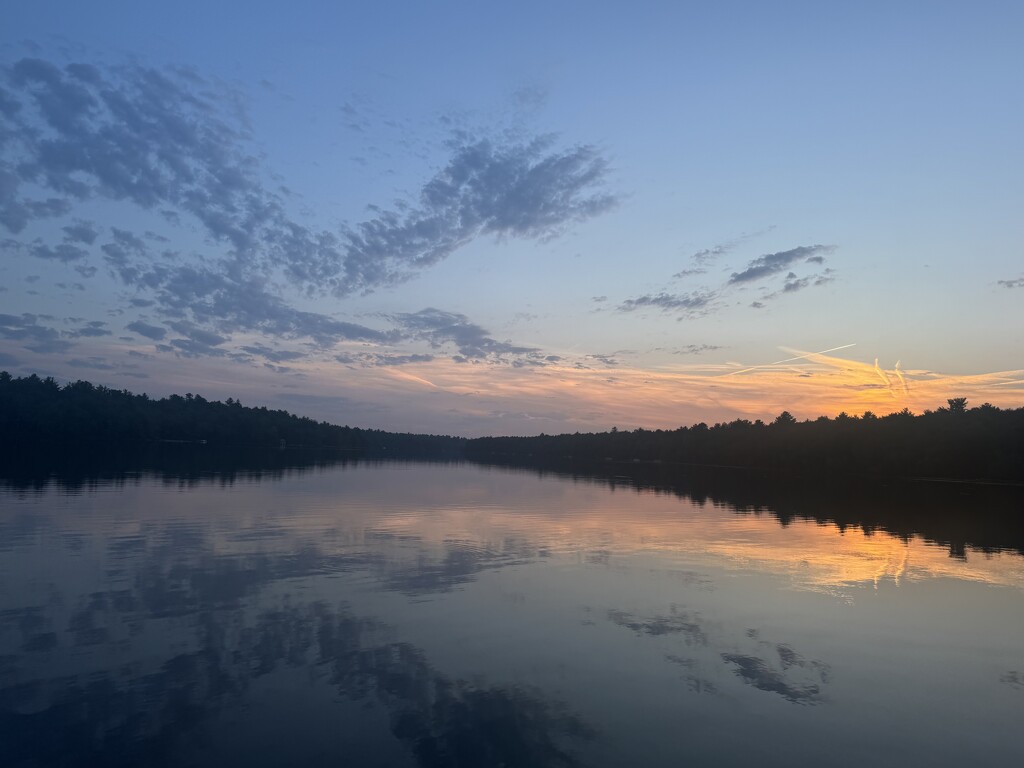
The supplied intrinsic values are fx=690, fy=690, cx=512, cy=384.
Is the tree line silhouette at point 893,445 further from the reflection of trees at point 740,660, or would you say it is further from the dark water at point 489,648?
the reflection of trees at point 740,660

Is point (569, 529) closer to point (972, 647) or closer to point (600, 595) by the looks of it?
point (600, 595)

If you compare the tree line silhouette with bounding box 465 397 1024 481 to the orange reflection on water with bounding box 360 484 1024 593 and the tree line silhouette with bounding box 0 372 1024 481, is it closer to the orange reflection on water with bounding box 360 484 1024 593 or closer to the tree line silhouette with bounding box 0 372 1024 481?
the tree line silhouette with bounding box 0 372 1024 481

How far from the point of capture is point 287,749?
27.5 ft

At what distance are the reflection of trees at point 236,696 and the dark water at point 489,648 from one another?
0.04 m

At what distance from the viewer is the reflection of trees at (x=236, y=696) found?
836 cm

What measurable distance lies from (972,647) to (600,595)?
7.90 metres

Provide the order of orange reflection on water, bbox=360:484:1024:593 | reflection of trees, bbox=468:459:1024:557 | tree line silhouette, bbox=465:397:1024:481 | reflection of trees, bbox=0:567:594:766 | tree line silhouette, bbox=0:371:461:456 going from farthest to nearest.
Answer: tree line silhouette, bbox=0:371:461:456 < tree line silhouette, bbox=465:397:1024:481 < reflection of trees, bbox=468:459:1024:557 < orange reflection on water, bbox=360:484:1024:593 < reflection of trees, bbox=0:567:594:766

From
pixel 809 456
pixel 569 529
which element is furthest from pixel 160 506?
pixel 809 456

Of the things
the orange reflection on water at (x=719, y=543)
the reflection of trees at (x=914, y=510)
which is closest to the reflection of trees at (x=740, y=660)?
the orange reflection on water at (x=719, y=543)

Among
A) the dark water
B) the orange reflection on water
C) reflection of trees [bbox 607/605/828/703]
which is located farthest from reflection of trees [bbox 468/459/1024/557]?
reflection of trees [bbox 607/605/828/703]

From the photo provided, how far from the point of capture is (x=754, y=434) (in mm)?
142875

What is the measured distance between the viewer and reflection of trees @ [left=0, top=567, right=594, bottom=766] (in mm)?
8359

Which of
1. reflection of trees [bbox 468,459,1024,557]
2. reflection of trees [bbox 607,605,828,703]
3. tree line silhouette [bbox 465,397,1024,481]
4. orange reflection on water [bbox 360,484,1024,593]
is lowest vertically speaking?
reflection of trees [bbox 607,605,828,703]

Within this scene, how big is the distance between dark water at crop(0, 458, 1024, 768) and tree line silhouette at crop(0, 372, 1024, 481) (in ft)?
240
